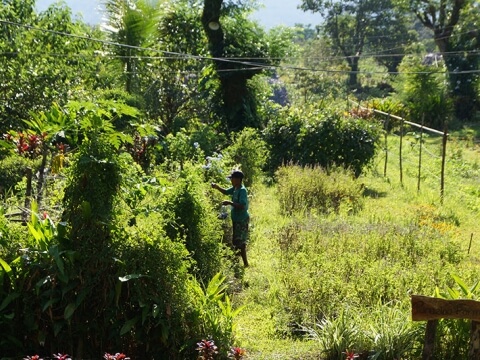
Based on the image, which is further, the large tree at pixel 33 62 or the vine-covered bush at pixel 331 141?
the large tree at pixel 33 62

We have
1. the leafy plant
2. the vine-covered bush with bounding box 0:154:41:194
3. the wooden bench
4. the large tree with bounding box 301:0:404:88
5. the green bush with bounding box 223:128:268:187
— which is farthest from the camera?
the large tree with bounding box 301:0:404:88

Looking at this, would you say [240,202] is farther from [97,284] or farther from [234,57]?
[234,57]

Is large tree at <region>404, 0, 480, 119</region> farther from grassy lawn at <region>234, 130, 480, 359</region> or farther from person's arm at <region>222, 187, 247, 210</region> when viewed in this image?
person's arm at <region>222, 187, 247, 210</region>

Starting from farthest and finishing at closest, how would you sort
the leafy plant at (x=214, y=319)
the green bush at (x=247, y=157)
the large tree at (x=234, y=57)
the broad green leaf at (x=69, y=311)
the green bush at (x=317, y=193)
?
the large tree at (x=234, y=57) → the green bush at (x=247, y=157) → the green bush at (x=317, y=193) → the leafy plant at (x=214, y=319) → the broad green leaf at (x=69, y=311)

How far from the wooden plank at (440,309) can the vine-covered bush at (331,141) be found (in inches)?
364

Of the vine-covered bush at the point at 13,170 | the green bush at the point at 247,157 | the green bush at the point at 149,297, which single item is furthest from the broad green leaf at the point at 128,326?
the green bush at the point at 247,157

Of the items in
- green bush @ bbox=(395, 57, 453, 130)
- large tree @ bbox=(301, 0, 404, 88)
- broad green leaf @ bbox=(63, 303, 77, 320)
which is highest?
large tree @ bbox=(301, 0, 404, 88)

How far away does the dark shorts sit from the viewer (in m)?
7.85

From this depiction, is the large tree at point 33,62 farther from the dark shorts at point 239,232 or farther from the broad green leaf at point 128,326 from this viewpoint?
the broad green leaf at point 128,326

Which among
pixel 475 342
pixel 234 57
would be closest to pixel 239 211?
pixel 475 342

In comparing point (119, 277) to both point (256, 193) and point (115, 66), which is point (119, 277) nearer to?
point (256, 193)

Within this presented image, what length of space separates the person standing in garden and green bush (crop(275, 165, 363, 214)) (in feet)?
9.99

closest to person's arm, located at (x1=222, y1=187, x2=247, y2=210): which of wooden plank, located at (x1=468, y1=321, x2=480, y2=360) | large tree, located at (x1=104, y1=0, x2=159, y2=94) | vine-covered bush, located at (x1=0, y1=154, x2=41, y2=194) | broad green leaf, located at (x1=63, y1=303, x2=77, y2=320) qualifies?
broad green leaf, located at (x1=63, y1=303, x2=77, y2=320)

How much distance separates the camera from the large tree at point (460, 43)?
28.4 meters
